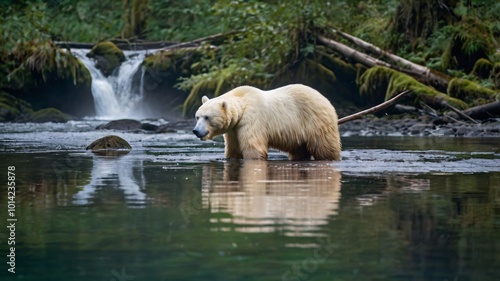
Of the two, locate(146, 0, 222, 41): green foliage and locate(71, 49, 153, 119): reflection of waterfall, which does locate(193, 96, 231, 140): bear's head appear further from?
locate(146, 0, 222, 41): green foliage

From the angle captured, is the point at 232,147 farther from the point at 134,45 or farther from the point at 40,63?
the point at 134,45

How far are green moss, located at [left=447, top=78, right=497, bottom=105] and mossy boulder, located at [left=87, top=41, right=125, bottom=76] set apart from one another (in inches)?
581

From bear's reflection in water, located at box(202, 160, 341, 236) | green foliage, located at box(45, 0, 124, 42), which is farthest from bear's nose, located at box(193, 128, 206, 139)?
green foliage, located at box(45, 0, 124, 42)

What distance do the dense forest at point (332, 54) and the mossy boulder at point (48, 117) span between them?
2.46 ft

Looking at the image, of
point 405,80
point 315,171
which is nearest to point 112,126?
point 405,80

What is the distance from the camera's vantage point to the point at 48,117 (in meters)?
26.1

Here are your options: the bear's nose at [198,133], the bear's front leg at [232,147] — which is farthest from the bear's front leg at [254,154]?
the bear's nose at [198,133]

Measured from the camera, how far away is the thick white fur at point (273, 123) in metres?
10.9

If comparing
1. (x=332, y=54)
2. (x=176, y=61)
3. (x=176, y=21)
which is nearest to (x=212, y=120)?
(x=332, y=54)

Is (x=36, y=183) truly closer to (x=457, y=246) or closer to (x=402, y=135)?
(x=457, y=246)

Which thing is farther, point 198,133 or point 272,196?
point 198,133

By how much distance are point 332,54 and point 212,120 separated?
48.2 feet

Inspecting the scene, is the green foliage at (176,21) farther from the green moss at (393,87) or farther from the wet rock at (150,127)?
the wet rock at (150,127)

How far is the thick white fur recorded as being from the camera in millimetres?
10938
